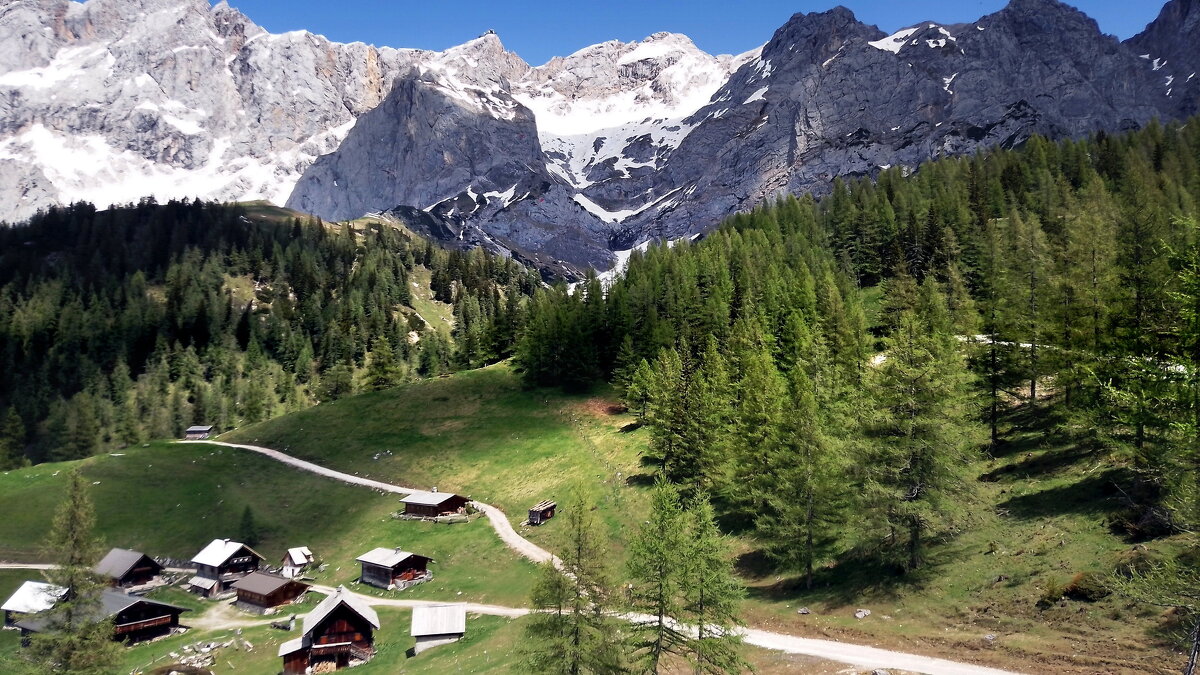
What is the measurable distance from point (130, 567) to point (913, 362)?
212 ft

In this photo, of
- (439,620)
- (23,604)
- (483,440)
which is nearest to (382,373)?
(483,440)

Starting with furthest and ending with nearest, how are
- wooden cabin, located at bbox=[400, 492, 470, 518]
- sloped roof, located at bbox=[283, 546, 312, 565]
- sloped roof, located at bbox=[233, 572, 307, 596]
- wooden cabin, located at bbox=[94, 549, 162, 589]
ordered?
wooden cabin, located at bbox=[400, 492, 470, 518] → sloped roof, located at bbox=[283, 546, 312, 565] → wooden cabin, located at bbox=[94, 549, 162, 589] → sloped roof, located at bbox=[233, 572, 307, 596]

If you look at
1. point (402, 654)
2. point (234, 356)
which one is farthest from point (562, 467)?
point (234, 356)

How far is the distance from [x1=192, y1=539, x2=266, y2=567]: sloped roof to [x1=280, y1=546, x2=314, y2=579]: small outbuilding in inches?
115

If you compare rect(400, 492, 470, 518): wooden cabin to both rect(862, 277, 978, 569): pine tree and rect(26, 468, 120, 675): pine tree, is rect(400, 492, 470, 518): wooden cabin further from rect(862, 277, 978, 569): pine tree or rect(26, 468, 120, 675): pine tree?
rect(862, 277, 978, 569): pine tree

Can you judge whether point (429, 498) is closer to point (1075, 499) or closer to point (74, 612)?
point (74, 612)

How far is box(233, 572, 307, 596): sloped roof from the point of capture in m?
53.2

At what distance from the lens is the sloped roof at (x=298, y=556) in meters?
58.6

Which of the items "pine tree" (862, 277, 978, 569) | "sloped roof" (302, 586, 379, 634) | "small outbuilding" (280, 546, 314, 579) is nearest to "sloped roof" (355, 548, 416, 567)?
"small outbuilding" (280, 546, 314, 579)

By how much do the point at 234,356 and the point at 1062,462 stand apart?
150 meters

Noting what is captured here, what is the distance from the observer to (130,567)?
186ft

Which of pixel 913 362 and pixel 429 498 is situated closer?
pixel 913 362

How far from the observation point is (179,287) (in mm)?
159000

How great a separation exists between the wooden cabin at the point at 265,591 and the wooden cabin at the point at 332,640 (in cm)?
1039
